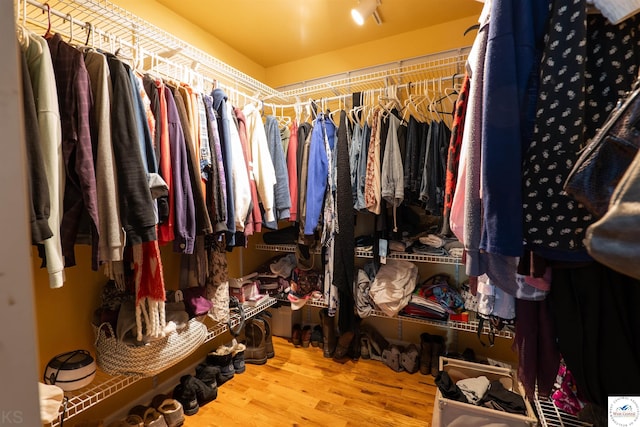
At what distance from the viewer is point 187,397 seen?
1.54 metres

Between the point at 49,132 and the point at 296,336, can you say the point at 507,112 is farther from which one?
the point at 296,336

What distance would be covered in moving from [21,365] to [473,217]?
82 centimetres

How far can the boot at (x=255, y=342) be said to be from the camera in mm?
1992

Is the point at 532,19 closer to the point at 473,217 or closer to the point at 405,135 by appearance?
the point at 473,217

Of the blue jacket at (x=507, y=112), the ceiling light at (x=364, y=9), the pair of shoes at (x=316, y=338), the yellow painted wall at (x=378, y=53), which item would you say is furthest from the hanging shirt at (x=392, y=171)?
the pair of shoes at (x=316, y=338)

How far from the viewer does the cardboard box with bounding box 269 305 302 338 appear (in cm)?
235

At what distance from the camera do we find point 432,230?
73.3 inches

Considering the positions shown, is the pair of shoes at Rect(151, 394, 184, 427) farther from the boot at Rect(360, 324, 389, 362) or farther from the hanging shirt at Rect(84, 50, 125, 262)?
the boot at Rect(360, 324, 389, 362)

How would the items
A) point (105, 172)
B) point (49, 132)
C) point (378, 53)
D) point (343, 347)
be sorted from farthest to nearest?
point (378, 53)
point (343, 347)
point (105, 172)
point (49, 132)

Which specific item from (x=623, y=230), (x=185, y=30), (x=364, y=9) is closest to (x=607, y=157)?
(x=623, y=230)

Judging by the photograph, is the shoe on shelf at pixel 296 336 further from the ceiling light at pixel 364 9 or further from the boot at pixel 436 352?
the ceiling light at pixel 364 9

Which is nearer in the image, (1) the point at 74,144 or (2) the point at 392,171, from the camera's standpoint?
(1) the point at 74,144

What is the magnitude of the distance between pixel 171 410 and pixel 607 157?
1933 millimetres

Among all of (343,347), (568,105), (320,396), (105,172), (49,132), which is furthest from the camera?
(343,347)
